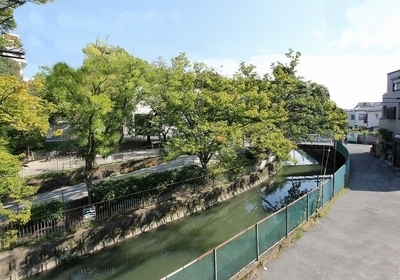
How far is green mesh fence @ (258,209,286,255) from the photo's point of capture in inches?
320

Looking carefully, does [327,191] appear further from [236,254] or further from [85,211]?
[85,211]

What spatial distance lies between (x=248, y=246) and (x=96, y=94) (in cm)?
852

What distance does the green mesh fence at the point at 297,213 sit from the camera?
31.2 ft

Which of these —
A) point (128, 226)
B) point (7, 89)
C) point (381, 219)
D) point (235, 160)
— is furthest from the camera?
point (235, 160)

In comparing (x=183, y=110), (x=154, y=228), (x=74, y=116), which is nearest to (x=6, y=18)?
(x=74, y=116)

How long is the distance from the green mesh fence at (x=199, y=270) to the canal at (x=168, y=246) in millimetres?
4333

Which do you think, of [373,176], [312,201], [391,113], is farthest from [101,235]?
[391,113]

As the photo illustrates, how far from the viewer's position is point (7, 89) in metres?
7.86

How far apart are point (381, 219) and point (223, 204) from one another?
28.6 feet

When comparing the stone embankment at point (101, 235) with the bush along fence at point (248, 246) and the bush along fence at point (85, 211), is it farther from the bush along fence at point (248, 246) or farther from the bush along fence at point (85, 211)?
the bush along fence at point (248, 246)

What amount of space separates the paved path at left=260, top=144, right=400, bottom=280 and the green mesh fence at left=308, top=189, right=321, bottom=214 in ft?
1.77

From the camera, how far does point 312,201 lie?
36.6 feet

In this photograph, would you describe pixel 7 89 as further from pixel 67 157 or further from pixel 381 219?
pixel 67 157

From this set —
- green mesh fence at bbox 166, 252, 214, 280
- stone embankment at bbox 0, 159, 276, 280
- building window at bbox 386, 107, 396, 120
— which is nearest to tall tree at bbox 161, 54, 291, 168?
stone embankment at bbox 0, 159, 276, 280
